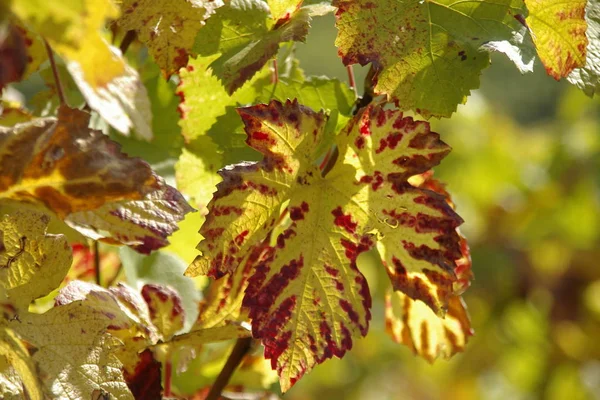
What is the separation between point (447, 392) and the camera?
3803 millimetres

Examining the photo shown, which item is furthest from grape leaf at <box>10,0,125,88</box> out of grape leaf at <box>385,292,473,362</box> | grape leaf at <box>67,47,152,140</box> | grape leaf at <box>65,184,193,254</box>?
grape leaf at <box>385,292,473,362</box>

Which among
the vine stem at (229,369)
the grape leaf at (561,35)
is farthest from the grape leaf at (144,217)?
the grape leaf at (561,35)

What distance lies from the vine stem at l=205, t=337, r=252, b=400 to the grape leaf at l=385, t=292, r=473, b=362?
0.17 m

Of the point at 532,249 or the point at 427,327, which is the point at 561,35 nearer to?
the point at 427,327

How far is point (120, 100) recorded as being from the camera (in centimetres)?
50

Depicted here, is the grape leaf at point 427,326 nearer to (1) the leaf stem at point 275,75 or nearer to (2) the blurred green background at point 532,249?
(1) the leaf stem at point 275,75

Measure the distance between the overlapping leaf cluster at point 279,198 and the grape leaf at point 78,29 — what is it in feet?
0.34

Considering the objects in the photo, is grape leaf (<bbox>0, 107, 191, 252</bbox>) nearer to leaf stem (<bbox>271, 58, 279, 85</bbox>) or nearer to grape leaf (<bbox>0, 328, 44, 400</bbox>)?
grape leaf (<bbox>0, 328, 44, 400</bbox>)

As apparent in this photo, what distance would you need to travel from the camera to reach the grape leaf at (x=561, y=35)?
670 mm

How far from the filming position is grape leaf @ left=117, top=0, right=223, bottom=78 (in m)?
0.67

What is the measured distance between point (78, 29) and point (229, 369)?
43 cm

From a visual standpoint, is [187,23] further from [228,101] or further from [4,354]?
[4,354]

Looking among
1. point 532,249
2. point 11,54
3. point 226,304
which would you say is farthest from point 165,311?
point 532,249

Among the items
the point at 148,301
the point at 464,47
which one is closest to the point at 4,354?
the point at 148,301
